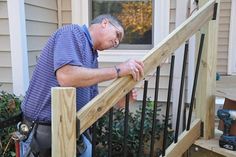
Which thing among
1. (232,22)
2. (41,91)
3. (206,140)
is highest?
(232,22)

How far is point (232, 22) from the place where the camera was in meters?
4.63

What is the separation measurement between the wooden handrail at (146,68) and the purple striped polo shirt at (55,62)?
197 mm

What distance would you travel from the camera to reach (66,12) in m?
3.28

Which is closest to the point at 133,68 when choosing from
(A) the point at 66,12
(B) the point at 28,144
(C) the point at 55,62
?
(C) the point at 55,62

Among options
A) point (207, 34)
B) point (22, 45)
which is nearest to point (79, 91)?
point (207, 34)

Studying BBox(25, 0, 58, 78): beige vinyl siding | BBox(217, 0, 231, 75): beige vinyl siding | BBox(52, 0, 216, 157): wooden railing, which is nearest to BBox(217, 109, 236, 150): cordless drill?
BBox(52, 0, 216, 157): wooden railing

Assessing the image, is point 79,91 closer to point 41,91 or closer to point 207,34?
point 41,91

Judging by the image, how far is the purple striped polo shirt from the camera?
4.46ft

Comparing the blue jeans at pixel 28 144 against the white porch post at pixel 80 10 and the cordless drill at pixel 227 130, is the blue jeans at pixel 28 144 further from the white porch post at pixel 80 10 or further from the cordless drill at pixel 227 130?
the white porch post at pixel 80 10

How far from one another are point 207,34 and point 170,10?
1228 millimetres

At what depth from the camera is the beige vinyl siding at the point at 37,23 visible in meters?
2.94

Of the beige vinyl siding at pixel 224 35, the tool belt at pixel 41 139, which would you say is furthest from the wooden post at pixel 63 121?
the beige vinyl siding at pixel 224 35

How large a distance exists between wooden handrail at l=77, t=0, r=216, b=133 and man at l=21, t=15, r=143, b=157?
0.17ft

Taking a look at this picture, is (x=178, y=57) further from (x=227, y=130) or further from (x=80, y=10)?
(x=227, y=130)
